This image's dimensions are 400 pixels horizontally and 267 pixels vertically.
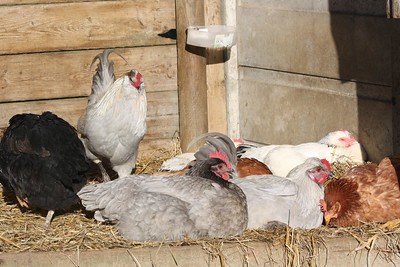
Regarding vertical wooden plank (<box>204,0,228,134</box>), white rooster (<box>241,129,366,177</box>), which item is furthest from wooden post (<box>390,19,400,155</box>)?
vertical wooden plank (<box>204,0,228,134</box>)

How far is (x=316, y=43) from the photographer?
23.2 ft

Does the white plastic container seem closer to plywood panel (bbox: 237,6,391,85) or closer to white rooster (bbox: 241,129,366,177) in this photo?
plywood panel (bbox: 237,6,391,85)

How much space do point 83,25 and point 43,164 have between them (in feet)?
6.10

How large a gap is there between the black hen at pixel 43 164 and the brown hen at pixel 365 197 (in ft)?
5.64

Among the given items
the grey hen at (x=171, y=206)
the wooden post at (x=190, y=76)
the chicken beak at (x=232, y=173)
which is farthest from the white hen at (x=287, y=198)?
the wooden post at (x=190, y=76)

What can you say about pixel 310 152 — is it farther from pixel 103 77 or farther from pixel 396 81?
pixel 103 77

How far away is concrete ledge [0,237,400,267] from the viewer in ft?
17.2

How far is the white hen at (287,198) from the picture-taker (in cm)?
580

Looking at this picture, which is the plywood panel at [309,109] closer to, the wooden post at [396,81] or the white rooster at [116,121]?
the wooden post at [396,81]

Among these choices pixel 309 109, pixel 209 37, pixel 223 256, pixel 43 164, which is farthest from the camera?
pixel 209 37

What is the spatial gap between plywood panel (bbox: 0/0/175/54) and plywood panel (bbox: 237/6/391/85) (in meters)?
0.73

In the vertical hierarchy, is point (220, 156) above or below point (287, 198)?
above

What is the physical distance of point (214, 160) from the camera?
5.91 metres

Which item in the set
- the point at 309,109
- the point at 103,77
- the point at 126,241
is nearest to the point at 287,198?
the point at 126,241
